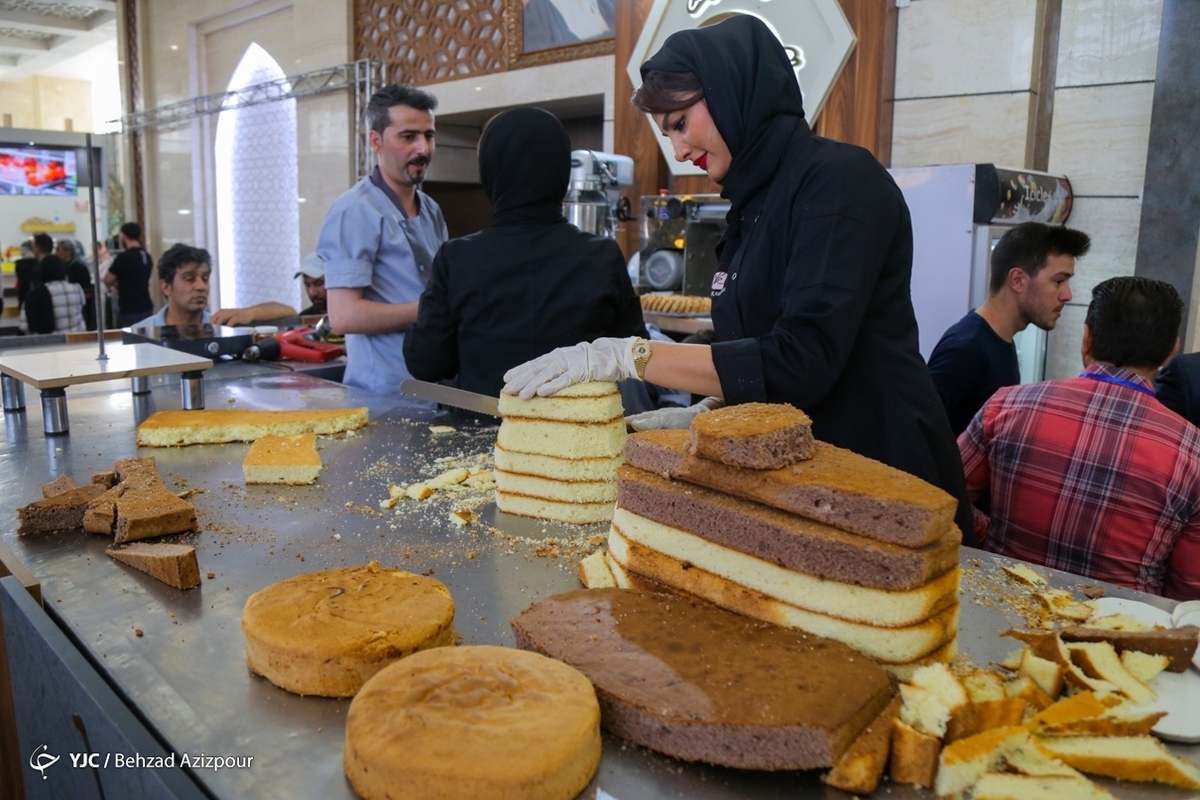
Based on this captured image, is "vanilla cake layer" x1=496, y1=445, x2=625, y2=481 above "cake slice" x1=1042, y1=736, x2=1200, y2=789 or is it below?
above

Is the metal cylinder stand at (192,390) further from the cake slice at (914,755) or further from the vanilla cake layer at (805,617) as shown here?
the cake slice at (914,755)

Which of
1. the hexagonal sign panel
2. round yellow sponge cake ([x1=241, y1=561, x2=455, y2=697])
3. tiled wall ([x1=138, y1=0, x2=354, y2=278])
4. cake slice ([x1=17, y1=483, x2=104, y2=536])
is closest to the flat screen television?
tiled wall ([x1=138, y1=0, x2=354, y2=278])

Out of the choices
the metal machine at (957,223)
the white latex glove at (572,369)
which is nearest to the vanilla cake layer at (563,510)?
the white latex glove at (572,369)

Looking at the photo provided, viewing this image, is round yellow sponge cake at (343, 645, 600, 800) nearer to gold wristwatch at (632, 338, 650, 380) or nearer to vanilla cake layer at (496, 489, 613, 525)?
vanilla cake layer at (496, 489, 613, 525)

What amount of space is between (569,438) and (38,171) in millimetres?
13922

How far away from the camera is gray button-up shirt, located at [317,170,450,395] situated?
3.74m

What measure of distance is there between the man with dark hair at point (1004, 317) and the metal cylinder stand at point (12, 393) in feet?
11.1

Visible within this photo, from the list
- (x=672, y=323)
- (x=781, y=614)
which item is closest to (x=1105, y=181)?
(x=672, y=323)

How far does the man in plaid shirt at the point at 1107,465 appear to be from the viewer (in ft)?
7.78

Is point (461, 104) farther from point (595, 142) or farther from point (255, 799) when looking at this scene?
point (255, 799)

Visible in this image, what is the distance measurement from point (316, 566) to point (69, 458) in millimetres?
1226

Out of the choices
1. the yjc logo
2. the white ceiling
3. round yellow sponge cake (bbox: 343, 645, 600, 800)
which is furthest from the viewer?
the white ceiling

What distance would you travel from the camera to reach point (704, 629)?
47.3 inches

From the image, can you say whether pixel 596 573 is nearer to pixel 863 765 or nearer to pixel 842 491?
pixel 842 491
